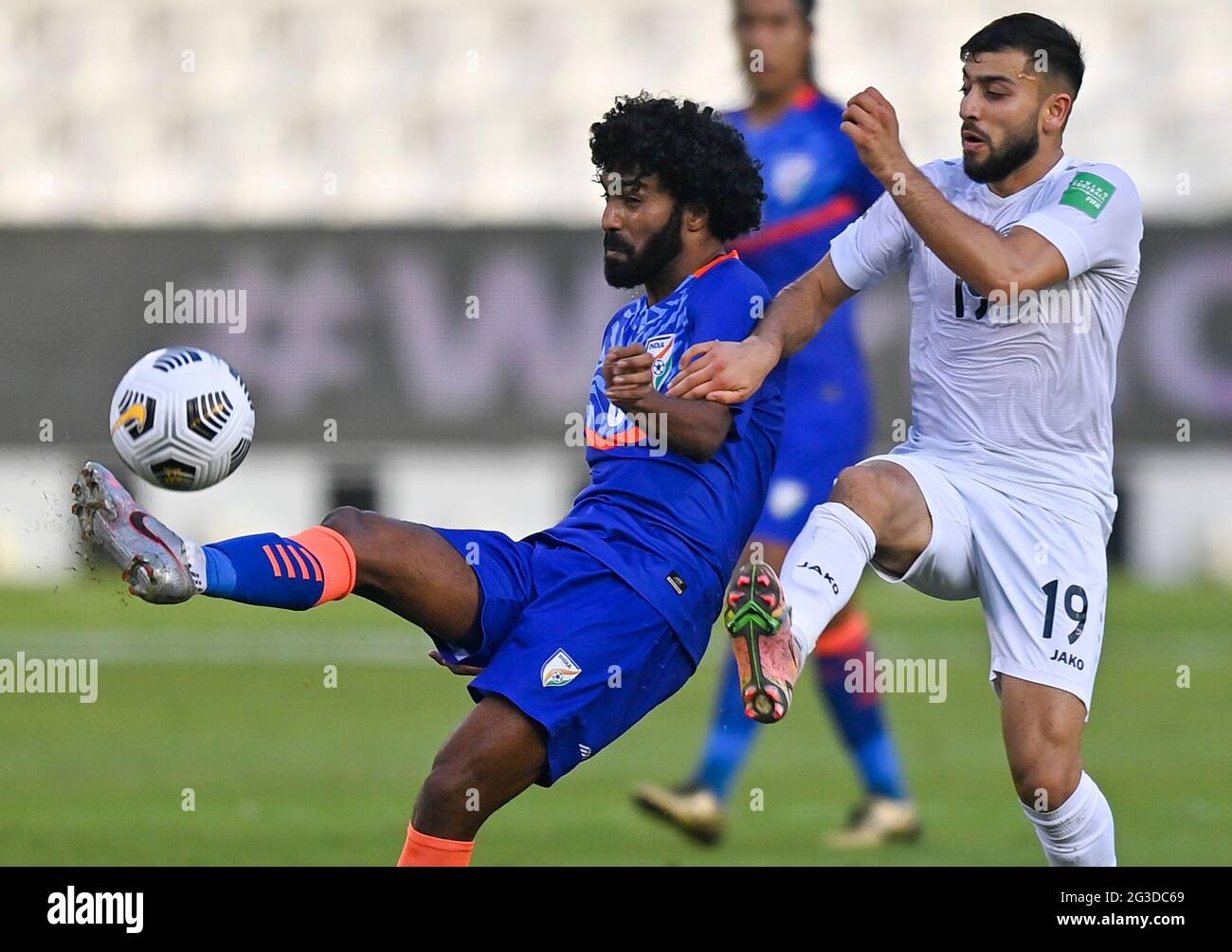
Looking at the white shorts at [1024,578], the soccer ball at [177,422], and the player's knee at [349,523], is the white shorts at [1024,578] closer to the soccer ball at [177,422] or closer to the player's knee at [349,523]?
the player's knee at [349,523]

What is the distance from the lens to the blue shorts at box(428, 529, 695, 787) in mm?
4297

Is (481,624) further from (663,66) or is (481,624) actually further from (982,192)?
(663,66)

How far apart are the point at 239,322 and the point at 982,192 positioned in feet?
30.1

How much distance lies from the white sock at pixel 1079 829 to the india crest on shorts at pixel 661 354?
1340mm

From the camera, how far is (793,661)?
3.92 m

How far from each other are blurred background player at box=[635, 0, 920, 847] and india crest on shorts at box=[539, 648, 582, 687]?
185 cm

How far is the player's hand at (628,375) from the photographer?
408 centimetres

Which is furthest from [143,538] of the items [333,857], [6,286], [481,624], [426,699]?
[6,286]

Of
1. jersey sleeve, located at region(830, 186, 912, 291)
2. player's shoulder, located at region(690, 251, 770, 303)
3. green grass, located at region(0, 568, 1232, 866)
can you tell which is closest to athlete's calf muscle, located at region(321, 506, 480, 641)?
player's shoulder, located at region(690, 251, 770, 303)

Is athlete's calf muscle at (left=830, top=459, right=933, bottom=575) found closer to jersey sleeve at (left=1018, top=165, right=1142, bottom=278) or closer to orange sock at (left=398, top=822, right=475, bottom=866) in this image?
jersey sleeve at (left=1018, top=165, right=1142, bottom=278)
